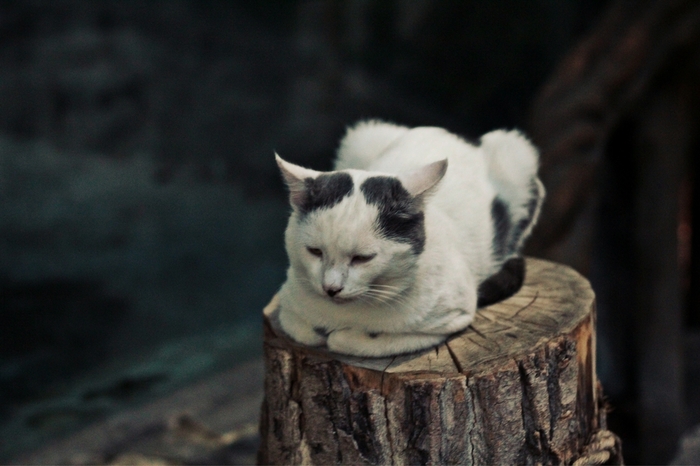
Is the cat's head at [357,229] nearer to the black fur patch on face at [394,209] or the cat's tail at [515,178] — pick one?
the black fur patch on face at [394,209]

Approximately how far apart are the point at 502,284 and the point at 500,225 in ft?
0.83

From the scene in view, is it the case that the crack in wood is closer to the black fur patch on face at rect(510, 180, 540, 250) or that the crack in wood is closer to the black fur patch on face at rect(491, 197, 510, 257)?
the black fur patch on face at rect(491, 197, 510, 257)

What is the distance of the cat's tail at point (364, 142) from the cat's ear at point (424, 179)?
74 centimetres

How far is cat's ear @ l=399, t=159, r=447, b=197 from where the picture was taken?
1.96 meters

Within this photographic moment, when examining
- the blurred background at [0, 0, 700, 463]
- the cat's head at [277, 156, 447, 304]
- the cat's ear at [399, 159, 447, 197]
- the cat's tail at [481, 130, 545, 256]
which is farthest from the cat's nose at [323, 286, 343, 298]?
the blurred background at [0, 0, 700, 463]

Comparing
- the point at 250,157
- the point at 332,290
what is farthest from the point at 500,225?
the point at 250,157

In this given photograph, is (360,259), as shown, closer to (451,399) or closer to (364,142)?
(451,399)

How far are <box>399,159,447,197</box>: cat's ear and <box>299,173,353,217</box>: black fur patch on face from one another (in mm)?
175

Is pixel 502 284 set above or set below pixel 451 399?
above

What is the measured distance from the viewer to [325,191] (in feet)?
6.45

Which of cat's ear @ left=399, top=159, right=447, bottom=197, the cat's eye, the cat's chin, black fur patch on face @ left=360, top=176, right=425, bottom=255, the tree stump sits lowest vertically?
the tree stump

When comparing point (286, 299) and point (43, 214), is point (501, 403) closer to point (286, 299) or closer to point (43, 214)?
point (286, 299)

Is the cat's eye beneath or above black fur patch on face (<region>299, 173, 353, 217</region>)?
beneath

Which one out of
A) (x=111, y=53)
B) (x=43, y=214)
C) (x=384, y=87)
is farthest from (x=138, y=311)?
(x=384, y=87)
